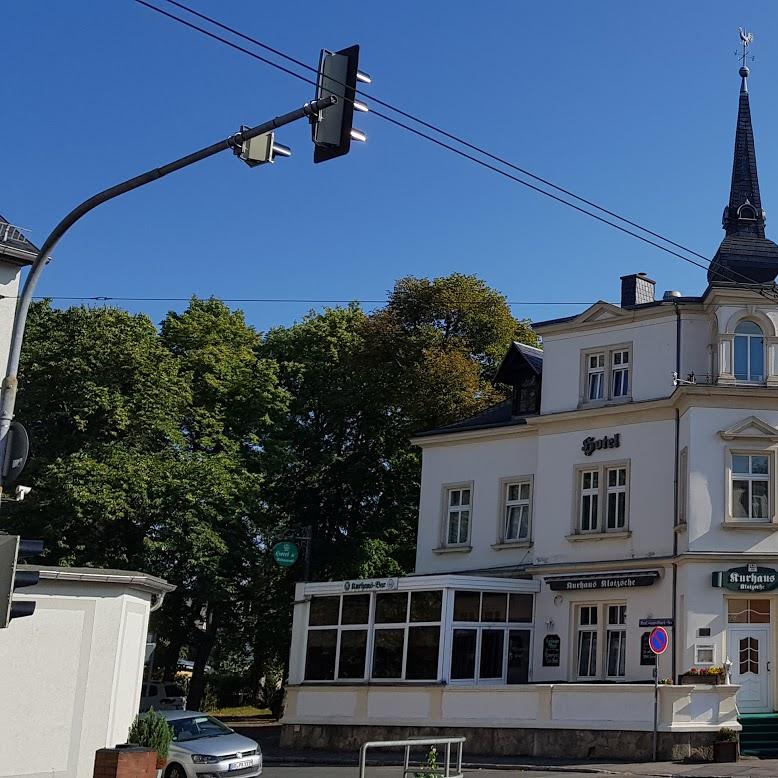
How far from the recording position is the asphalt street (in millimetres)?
21562

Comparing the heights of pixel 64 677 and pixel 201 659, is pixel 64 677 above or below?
below

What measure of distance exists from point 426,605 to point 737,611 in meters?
7.50

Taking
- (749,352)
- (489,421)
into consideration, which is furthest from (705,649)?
(489,421)

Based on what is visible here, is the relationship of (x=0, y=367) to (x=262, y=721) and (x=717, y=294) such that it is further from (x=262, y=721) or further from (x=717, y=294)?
(x=262, y=721)

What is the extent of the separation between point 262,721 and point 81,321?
16782mm

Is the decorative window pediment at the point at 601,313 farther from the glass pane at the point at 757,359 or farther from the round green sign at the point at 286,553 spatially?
the round green sign at the point at 286,553

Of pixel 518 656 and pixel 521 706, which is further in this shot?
pixel 518 656

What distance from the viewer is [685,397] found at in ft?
91.1

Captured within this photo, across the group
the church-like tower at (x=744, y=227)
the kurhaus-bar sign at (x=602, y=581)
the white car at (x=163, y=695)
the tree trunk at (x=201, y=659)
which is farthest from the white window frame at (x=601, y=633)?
the white car at (x=163, y=695)

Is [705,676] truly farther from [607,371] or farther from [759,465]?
[607,371]

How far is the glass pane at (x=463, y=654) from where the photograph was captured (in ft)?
93.3

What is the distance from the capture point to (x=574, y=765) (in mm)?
23094

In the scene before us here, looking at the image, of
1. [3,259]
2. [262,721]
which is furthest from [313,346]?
[3,259]

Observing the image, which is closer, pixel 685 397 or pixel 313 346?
pixel 685 397
